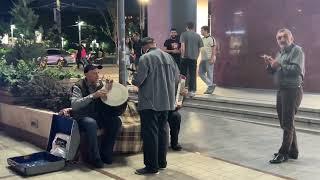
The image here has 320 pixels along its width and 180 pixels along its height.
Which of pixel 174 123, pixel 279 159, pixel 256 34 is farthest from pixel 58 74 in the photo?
pixel 256 34

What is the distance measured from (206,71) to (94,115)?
19.4 ft

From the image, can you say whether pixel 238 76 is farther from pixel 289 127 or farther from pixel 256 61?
pixel 289 127

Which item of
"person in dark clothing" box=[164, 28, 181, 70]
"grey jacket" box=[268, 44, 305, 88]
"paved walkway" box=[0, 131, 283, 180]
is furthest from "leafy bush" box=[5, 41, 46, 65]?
"grey jacket" box=[268, 44, 305, 88]

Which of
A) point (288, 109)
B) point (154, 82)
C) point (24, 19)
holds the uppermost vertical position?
point (24, 19)

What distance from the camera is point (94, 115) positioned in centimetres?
650

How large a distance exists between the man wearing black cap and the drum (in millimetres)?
57

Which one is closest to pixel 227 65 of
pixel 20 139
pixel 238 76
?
pixel 238 76

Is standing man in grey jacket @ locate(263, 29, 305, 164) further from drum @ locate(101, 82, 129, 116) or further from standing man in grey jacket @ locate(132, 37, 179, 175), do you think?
drum @ locate(101, 82, 129, 116)

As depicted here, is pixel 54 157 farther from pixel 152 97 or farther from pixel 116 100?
pixel 152 97

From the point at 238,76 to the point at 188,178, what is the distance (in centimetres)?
800

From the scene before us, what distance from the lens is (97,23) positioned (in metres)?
48.7

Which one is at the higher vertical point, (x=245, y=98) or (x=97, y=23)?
(x=97, y=23)

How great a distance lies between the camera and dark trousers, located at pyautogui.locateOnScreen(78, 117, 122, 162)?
245 inches

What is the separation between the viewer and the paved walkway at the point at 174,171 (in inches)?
230
